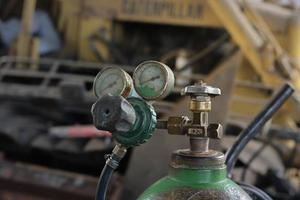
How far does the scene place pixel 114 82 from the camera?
0.83 metres

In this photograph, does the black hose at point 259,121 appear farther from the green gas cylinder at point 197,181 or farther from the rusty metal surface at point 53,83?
the rusty metal surface at point 53,83

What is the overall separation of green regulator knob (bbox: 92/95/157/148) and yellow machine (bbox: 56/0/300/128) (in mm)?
1535

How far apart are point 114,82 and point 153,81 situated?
63mm

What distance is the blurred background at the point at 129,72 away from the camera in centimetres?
203

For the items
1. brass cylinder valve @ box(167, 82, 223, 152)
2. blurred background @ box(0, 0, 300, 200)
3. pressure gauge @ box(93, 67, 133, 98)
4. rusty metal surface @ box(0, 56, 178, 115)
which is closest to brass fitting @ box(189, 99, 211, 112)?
brass cylinder valve @ box(167, 82, 223, 152)

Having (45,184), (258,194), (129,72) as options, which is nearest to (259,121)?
(258,194)

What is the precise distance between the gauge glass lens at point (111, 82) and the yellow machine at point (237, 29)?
1461 millimetres

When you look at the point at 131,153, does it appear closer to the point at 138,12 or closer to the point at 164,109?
the point at 164,109

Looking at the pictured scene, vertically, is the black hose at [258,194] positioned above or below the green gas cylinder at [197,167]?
below

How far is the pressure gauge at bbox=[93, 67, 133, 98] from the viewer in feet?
2.64

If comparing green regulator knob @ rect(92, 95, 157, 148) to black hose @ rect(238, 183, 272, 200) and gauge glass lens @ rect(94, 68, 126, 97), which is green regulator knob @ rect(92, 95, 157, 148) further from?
black hose @ rect(238, 183, 272, 200)

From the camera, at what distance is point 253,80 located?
108 inches

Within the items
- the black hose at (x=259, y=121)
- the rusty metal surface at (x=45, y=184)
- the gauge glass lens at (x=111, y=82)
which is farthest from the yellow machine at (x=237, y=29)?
the gauge glass lens at (x=111, y=82)

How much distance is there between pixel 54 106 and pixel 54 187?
53 cm
